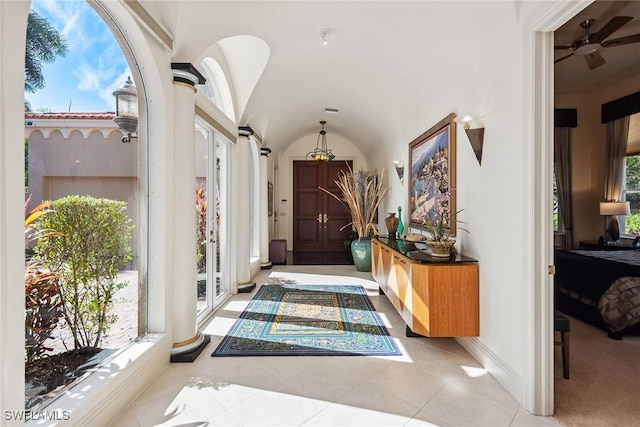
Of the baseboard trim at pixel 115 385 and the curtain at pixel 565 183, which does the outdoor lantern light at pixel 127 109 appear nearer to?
the baseboard trim at pixel 115 385

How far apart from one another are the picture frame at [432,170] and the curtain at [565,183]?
9.35 feet

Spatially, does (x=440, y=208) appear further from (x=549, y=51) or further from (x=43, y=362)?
(x=43, y=362)

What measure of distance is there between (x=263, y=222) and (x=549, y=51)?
5.07 meters

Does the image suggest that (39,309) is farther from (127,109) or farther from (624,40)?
(624,40)

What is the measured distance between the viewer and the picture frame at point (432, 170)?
2.90m

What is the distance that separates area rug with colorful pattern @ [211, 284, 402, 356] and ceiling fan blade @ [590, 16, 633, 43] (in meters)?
3.24

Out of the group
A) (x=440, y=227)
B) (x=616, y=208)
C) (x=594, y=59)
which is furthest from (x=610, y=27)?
(x=616, y=208)

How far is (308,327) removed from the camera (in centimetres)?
304

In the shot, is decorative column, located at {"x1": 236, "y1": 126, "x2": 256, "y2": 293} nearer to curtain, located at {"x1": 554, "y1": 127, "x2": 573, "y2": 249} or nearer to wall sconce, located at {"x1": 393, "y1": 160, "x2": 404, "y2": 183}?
wall sconce, located at {"x1": 393, "y1": 160, "x2": 404, "y2": 183}

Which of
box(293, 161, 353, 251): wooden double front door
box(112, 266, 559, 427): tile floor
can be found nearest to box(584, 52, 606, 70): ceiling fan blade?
box(112, 266, 559, 427): tile floor

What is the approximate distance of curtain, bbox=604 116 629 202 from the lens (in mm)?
4566

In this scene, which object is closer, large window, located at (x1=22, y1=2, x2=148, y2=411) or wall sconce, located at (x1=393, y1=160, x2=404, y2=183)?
large window, located at (x1=22, y1=2, x2=148, y2=411)

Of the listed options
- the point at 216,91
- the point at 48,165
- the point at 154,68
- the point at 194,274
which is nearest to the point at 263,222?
the point at 216,91

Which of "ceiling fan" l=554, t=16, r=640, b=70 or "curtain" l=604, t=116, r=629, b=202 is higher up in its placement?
"ceiling fan" l=554, t=16, r=640, b=70
